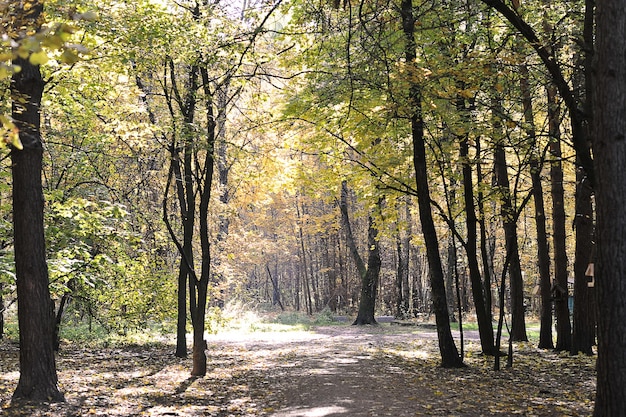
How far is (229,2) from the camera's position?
11625 millimetres

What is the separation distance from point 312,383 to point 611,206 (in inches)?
232

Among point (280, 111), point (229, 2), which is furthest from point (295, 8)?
point (280, 111)

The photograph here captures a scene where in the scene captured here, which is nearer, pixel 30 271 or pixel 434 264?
pixel 30 271

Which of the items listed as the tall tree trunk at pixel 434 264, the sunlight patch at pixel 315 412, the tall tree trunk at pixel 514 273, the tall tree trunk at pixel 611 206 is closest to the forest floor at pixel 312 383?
the sunlight patch at pixel 315 412

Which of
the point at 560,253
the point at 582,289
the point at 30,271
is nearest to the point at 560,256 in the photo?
the point at 560,253

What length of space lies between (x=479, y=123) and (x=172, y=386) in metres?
7.09

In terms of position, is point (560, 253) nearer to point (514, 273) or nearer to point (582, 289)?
point (582, 289)

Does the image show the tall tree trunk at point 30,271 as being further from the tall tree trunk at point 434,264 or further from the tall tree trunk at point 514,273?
the tall tree trunk at point 514,273

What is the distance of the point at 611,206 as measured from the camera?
5.20 m

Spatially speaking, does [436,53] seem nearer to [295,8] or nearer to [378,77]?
[378,77]

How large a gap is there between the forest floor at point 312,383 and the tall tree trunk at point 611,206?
7.10ft

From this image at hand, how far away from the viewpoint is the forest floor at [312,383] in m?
7.52

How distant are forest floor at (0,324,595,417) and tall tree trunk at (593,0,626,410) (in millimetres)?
2163

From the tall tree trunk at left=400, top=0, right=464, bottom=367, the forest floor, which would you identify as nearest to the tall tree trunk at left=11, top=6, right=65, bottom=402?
the forest floor
